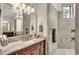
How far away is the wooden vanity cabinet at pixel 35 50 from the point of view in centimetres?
257

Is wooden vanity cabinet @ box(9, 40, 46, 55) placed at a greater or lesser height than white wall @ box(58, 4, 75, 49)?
lesser

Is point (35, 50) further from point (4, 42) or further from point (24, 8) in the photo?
point (24, 8)

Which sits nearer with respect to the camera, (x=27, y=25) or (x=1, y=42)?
(x=1, y=42)

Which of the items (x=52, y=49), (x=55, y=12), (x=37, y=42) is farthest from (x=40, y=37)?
(x=55, y=12)

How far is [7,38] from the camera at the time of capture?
2.53 m

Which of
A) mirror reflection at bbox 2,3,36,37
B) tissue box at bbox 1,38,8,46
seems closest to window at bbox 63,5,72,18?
mirror reflection at bbox 2,3,36,37

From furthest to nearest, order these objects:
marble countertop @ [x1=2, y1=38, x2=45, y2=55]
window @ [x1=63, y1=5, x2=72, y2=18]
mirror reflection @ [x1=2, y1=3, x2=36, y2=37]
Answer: window @ [x1=63, y1=5, x2=72, y2=18], mirror reflection @ [x1=2, y1=3, x2=36, y2=37], marble countertop @ [x1=2, y1=38, x2=45, y2=55]

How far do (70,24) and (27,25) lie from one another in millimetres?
713

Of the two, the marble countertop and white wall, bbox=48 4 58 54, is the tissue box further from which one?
white wall, bbox=48 4 58 54

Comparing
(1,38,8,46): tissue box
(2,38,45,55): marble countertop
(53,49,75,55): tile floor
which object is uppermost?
(1,38,8,46): tissue box

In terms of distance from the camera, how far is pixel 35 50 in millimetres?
2664

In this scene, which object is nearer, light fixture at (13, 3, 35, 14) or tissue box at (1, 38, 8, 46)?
tissue box at (1, 38, 8, 46)

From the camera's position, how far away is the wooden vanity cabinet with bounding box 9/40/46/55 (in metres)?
2.57
